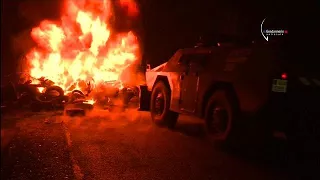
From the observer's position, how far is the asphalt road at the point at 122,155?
5.65m

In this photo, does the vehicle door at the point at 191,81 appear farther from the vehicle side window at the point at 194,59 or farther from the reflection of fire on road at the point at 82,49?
the reflection of fire on road at the point at 82,49

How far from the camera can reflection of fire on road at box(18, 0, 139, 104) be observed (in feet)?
57.1

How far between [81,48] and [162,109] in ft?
30.9

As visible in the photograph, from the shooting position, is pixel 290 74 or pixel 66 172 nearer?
pixel 66 172

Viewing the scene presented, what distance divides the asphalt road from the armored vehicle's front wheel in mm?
301

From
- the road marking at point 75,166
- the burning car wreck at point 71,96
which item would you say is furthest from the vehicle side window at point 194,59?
the burning car wreck at point 71,96

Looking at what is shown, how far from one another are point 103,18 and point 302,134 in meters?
14.6

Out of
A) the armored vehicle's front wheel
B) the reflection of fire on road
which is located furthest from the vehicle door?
the reflection of fire on road

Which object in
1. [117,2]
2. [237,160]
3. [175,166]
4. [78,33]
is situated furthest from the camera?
[117,2]

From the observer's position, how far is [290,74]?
6.39 meters

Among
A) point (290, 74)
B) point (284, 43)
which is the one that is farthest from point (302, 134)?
point (284, 43)

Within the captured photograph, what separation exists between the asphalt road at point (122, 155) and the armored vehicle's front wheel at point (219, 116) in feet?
0.99

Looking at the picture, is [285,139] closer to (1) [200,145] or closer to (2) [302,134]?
(2) [302,134]

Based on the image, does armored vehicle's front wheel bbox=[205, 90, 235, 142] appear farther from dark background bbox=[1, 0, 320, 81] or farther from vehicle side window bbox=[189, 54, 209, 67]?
dark background bbox=[1, 0, 320, 81]
